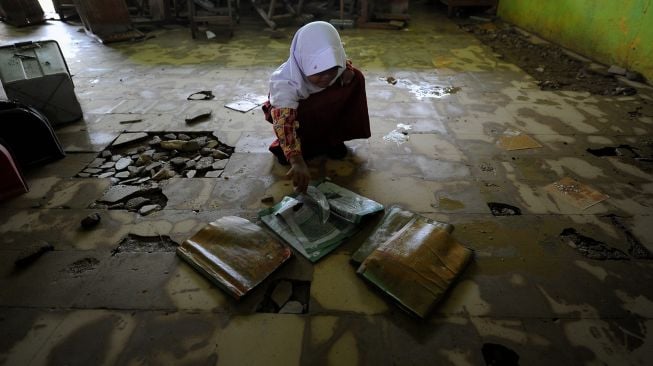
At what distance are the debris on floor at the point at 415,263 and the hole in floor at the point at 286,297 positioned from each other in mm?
299

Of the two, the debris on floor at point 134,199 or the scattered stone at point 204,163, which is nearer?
the debris on floor at point 134,199

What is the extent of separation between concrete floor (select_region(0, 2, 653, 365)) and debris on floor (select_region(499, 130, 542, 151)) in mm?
82

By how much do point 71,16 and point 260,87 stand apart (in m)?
7.41

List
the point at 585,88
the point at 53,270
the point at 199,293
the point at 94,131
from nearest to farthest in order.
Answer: the point at 199,293 < the point at 53,270 < the point at 94,131 < the point at 585,88

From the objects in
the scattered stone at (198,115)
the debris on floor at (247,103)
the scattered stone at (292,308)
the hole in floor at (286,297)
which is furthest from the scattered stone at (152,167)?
the scattered stone at (292,308)

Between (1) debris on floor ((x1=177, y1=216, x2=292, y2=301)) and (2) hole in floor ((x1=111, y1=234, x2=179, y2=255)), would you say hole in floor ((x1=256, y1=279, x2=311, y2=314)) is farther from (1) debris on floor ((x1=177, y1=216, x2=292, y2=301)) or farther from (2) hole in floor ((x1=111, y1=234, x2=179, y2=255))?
(2) hole in floor ((x1=111, y1=234, x2=179, y2=255))

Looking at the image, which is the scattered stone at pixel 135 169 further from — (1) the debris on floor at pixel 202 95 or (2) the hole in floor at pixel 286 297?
(2) the hole in floor at pixel 286 297

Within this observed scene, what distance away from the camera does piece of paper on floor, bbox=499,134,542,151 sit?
2852 mm

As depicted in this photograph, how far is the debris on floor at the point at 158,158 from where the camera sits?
101 inches

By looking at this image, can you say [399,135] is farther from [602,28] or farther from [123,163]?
[602,28]

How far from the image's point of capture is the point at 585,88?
155 inches

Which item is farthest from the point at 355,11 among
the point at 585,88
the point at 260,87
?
the point at 585,88

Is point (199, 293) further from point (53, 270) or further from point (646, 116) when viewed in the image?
point (646, 116)

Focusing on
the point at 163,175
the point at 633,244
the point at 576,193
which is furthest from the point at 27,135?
the point at 633,244
